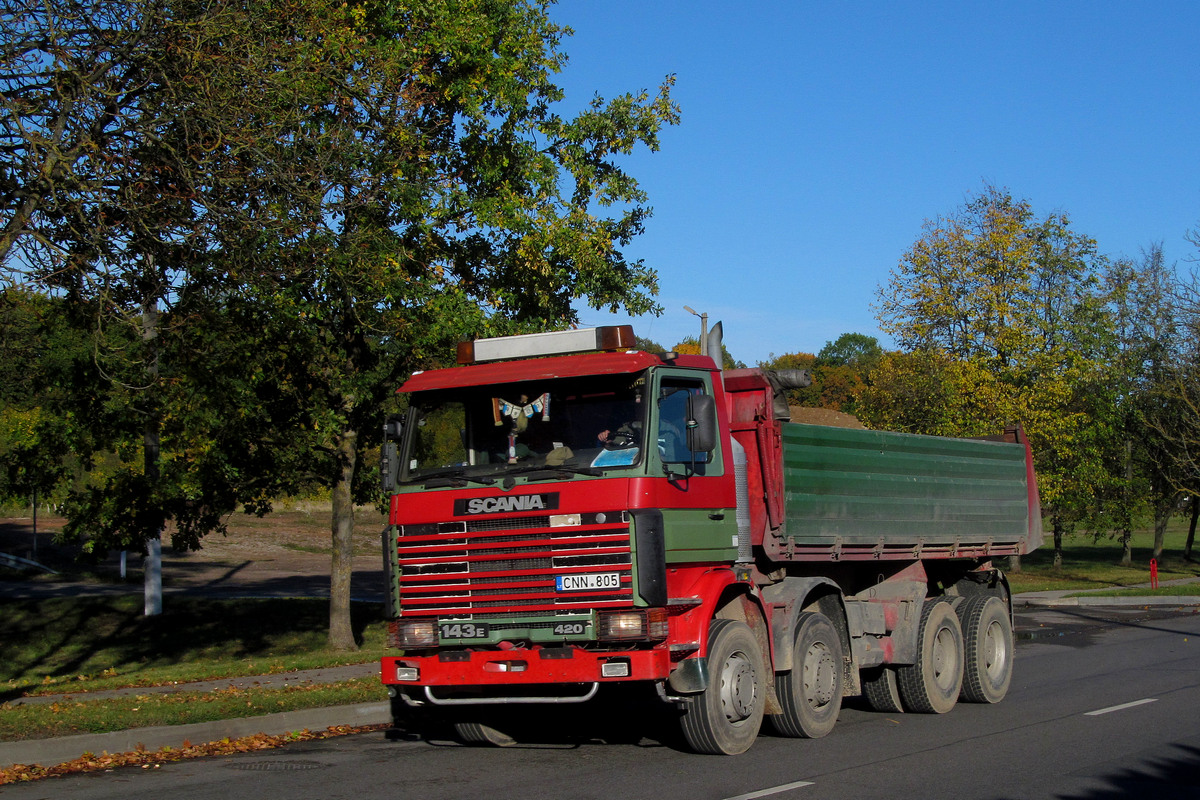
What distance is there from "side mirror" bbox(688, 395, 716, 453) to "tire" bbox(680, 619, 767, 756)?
4.87ft

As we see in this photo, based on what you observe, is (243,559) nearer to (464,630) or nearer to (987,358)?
(987,358)

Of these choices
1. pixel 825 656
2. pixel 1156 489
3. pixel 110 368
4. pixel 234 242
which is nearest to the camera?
pixel 825 656

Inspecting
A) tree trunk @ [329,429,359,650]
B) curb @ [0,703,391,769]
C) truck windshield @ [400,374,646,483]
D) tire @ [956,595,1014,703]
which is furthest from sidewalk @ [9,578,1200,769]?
tire @ [956,595,1014,703]

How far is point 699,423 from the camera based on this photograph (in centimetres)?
874

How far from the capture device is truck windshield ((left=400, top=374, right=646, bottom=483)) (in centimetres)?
877

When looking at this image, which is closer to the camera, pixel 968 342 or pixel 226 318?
pixel 226 318

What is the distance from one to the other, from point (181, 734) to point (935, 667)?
24.9 feet

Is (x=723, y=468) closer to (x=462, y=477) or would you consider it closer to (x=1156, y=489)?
(x=462, y=477)

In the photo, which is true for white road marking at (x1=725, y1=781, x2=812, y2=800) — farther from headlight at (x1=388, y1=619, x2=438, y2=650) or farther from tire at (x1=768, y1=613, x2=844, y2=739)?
headlight at (x1=388, y1=619, x2=438, y2=650)

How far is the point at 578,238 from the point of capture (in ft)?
57.6

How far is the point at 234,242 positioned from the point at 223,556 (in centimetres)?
4034

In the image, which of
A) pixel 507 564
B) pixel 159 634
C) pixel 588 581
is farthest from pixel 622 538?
pixel 159 634

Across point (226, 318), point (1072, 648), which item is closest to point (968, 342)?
point (1072, 648)

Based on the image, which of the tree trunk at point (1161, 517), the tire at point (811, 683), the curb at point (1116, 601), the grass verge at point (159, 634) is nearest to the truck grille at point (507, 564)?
the tire at point (811, 683)
